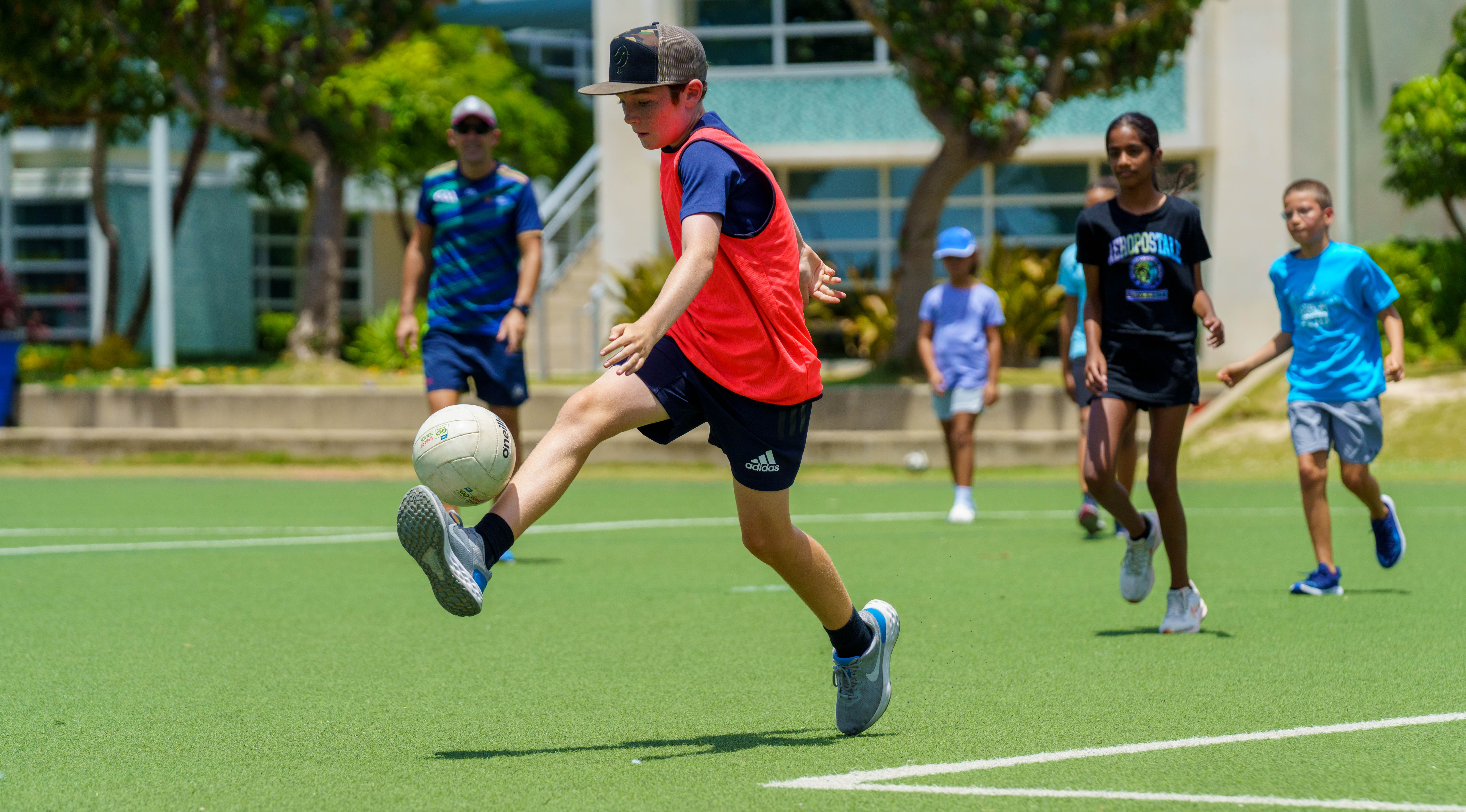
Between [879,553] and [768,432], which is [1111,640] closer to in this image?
[768,432]

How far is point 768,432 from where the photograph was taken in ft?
14.3

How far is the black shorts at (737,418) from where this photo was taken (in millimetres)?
4363

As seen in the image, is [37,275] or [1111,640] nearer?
[1111,640]

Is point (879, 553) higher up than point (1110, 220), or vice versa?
point (1110, 220)

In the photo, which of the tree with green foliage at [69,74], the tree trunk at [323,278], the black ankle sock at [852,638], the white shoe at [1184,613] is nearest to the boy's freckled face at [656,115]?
the black ankle sock at [852,638]

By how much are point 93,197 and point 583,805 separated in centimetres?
2635

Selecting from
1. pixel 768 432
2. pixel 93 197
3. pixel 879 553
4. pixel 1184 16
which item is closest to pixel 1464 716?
pixel 768 432

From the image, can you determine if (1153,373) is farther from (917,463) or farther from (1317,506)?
→ (917,463)

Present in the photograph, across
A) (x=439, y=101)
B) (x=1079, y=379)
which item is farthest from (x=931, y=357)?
(x=439, y=101)

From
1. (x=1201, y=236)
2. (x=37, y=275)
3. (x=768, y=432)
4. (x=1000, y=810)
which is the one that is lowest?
(x=1000, y=810)

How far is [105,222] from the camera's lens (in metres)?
27.5

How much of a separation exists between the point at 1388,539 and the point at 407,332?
5129mm

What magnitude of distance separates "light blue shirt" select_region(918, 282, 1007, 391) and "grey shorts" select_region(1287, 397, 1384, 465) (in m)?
3.77

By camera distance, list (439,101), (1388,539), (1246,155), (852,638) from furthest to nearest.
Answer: (439,101), (1246,155), (1388,539), (852,638)
